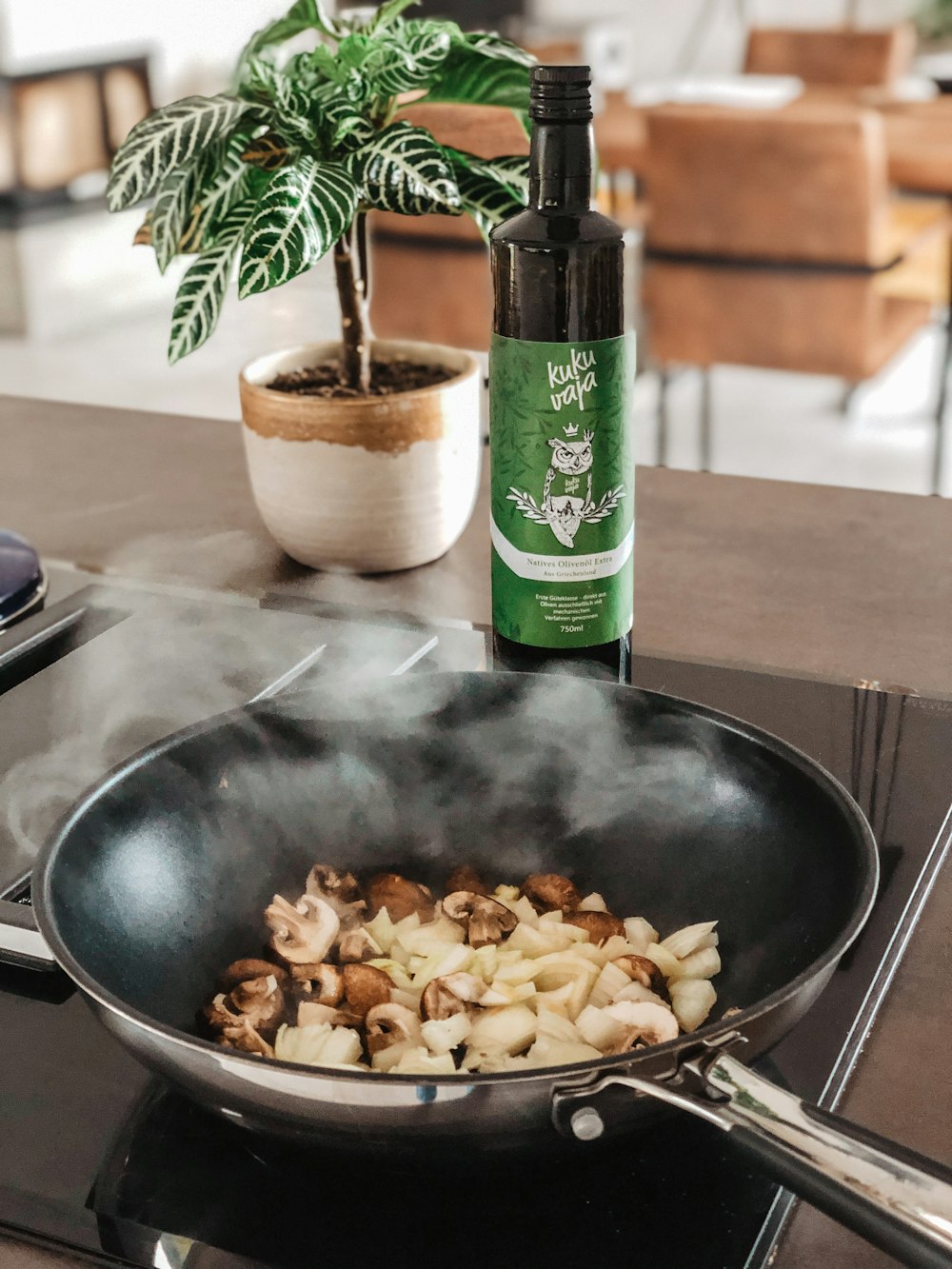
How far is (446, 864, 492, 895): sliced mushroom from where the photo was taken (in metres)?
0.71

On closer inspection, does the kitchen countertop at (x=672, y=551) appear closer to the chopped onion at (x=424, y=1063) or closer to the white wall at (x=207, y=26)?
the chopped onion at (x=424, y=1063)

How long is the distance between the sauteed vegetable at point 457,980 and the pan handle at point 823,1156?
85 millimetres

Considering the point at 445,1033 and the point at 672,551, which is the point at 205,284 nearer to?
the point at 672,551

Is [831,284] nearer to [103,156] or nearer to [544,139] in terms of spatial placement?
[544,139]

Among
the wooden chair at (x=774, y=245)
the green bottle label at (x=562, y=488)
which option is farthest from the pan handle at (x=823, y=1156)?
the wooden chair at (x=774, y=245)

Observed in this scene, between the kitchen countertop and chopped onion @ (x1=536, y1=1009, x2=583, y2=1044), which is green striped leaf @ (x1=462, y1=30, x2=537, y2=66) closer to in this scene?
the kitchen countertop

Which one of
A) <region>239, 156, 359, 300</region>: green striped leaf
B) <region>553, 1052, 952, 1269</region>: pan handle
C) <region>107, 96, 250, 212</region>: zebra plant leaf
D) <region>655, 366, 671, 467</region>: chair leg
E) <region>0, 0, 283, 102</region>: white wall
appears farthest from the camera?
<region>0, 0, 283, 102</region>: white wall

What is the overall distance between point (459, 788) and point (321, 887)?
98mm

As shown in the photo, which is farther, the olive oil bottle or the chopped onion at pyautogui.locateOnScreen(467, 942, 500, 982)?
the olive oil bottle

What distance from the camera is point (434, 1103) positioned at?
462 millimetres

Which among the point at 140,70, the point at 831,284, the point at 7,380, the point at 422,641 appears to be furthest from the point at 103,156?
the point at 422,641

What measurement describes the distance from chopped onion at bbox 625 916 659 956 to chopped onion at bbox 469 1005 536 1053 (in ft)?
0.31

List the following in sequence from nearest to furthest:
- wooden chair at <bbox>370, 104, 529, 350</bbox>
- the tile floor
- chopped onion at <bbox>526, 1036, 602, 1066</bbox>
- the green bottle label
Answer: chopped onion at <bbox>526, 1036, 602, 1066</bbox>, the green bottle label, wooden chair at <bbox>370, 104, 529, 350</bbox>, the tile floor

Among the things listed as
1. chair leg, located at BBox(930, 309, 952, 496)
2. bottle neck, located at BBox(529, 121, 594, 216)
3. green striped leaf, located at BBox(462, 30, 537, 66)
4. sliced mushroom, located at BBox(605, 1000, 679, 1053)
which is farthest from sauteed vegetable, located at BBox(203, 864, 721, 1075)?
chair leg, located at BBox(930, 309, 952, 496)
